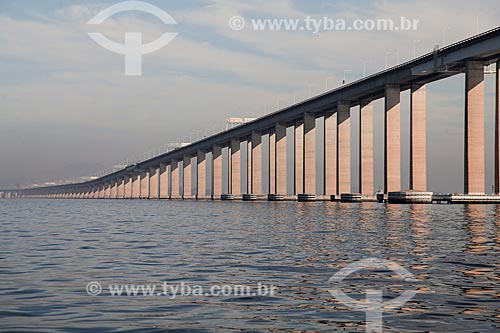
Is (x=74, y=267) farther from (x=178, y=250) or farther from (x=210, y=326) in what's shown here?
(x=210, y=326)

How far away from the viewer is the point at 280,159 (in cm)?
15188

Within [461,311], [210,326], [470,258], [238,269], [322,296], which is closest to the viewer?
[210,326]

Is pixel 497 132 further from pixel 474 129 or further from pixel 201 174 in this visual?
pixel 201 174

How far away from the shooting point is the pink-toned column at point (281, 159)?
490 ft

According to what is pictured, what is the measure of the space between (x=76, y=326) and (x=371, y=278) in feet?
27.4

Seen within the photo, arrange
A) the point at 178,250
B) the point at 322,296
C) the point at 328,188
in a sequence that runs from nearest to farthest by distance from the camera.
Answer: the point at 322,296 → the point at 178,250 → the point at 328,188

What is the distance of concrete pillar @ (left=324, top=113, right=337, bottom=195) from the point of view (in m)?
137

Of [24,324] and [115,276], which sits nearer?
[24,324]

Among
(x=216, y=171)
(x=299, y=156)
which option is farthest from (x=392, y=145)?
(x=216, y=171)

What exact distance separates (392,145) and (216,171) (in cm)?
7967

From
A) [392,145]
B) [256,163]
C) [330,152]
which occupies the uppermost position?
[330,152]

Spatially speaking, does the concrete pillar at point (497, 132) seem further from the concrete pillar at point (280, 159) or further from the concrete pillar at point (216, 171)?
the concrete pillar at point (216, 171)

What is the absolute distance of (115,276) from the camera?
18.0 m

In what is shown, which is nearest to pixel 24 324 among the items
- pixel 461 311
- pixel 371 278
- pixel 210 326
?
pixel 210 326
